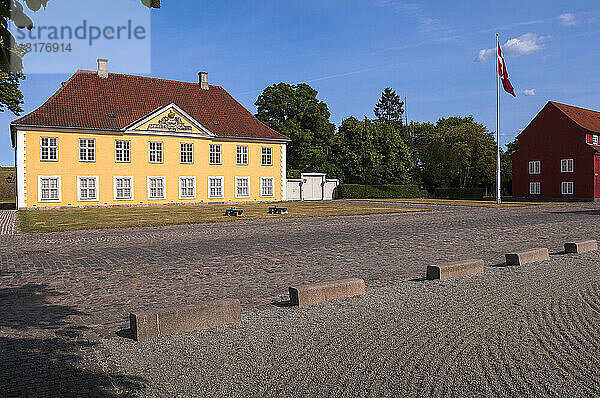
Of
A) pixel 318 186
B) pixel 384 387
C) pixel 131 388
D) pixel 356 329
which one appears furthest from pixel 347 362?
pixel 318 186

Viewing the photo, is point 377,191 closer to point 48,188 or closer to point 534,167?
point 534,167

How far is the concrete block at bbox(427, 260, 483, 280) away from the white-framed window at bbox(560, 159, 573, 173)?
50.4 metres

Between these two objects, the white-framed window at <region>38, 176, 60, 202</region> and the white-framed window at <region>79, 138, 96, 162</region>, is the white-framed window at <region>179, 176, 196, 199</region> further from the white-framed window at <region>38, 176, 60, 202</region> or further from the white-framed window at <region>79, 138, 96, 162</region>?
the white-framed window at <region>38, 176, 60, 202</region>

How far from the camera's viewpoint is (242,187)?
44.9 m

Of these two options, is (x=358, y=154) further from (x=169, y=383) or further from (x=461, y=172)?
(x=169, y=383)

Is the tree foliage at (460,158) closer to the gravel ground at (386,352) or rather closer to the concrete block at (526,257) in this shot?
the concrete block at (526,257)

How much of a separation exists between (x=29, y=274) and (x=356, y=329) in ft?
22.0

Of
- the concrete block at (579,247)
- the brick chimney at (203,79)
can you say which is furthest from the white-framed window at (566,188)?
the concrete block at (579,247)

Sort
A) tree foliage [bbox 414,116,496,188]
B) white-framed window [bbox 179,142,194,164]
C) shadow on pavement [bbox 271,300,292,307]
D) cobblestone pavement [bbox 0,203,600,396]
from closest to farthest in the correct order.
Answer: cobblestone pavement [bbox 0,203,600,396] → shadow on pavement [bbox 271,300,292,307] → white-framed window [bbox 179,142,194,164] → tree foliage [bbox 414,116,496,188]

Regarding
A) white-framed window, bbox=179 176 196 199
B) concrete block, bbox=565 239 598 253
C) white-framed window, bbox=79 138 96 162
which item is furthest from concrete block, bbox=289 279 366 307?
white-framed window, bbox=179 176 196 199

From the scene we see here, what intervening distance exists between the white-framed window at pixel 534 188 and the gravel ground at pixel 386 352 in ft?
178

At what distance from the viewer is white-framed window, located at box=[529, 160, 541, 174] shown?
5703cm

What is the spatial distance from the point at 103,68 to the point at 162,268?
3611 cm

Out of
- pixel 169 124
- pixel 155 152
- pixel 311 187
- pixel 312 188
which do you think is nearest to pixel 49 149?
pixel 155 152
